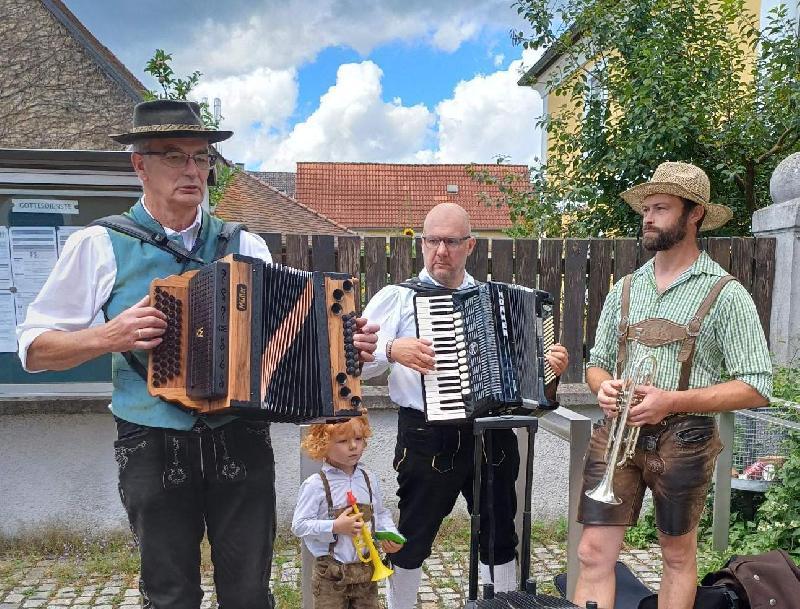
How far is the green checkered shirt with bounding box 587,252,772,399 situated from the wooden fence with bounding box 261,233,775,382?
202 cm

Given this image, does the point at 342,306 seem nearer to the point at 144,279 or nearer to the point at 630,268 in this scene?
the point at 144,279

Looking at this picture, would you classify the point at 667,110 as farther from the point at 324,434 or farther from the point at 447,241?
the point at 324,434

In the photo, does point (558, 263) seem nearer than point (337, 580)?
No

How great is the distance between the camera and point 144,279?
237 cm

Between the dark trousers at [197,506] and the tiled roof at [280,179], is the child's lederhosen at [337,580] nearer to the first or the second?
the dark trousers at [197,506]

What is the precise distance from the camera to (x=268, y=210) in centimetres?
2008

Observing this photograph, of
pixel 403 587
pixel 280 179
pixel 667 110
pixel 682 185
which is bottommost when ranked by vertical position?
pixel 403 587

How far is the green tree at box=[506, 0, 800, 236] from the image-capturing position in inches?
246

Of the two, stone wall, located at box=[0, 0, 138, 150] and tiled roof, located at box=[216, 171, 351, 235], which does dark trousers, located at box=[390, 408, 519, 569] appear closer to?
stone wall, located at box=[0, 0, 138, 150]

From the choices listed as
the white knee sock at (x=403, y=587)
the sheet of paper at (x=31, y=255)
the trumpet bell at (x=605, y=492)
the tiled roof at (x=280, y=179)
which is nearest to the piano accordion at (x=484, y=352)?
the trumpet bell at (x=605, y=492)

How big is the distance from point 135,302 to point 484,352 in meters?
1.37

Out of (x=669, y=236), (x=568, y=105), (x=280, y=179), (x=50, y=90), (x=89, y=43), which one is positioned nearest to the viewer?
(x=669, y=236)

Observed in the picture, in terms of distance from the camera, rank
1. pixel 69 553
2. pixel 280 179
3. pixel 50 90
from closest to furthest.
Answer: pixel 69 553, pixel 50 90, pixel 280 179

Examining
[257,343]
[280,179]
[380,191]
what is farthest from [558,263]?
[280,179]
